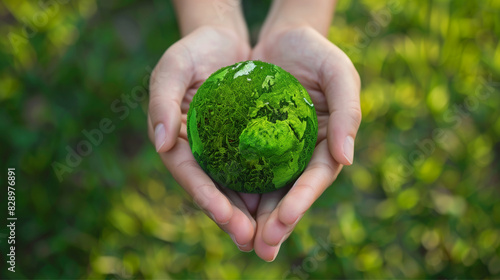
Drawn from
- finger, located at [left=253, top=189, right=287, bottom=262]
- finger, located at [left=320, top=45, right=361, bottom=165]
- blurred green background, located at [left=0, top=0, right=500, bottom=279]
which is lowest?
blurred green background, located at [left=0, top=0, right=500, bottom=279]

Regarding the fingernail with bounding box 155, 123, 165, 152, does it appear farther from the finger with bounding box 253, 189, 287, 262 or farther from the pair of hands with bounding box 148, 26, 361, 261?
the finger with bounding box 253, 189, 287, 262

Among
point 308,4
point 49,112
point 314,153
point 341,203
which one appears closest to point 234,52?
point 308,4

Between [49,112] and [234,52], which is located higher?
[234,52]

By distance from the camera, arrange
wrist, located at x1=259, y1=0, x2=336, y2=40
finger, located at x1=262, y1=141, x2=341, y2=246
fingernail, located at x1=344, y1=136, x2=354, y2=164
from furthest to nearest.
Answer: wrist, located at x1=259, y1=0, x2=336, y2=40 → fingernail, located at x1=344, y1=136, x2=354, y2=164 → finger, located at x1=262, y1=141, x2=341, y2=246

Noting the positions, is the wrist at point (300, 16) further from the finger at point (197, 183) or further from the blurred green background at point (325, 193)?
the finger at point (197, 183)

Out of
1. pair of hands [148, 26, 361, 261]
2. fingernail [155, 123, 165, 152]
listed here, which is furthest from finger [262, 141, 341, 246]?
fingernail [155, 123, 165, 152]

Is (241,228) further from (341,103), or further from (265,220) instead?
(341,103)

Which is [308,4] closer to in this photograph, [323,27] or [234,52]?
[323,27]

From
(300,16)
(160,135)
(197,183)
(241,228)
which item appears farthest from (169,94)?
(300,16)
